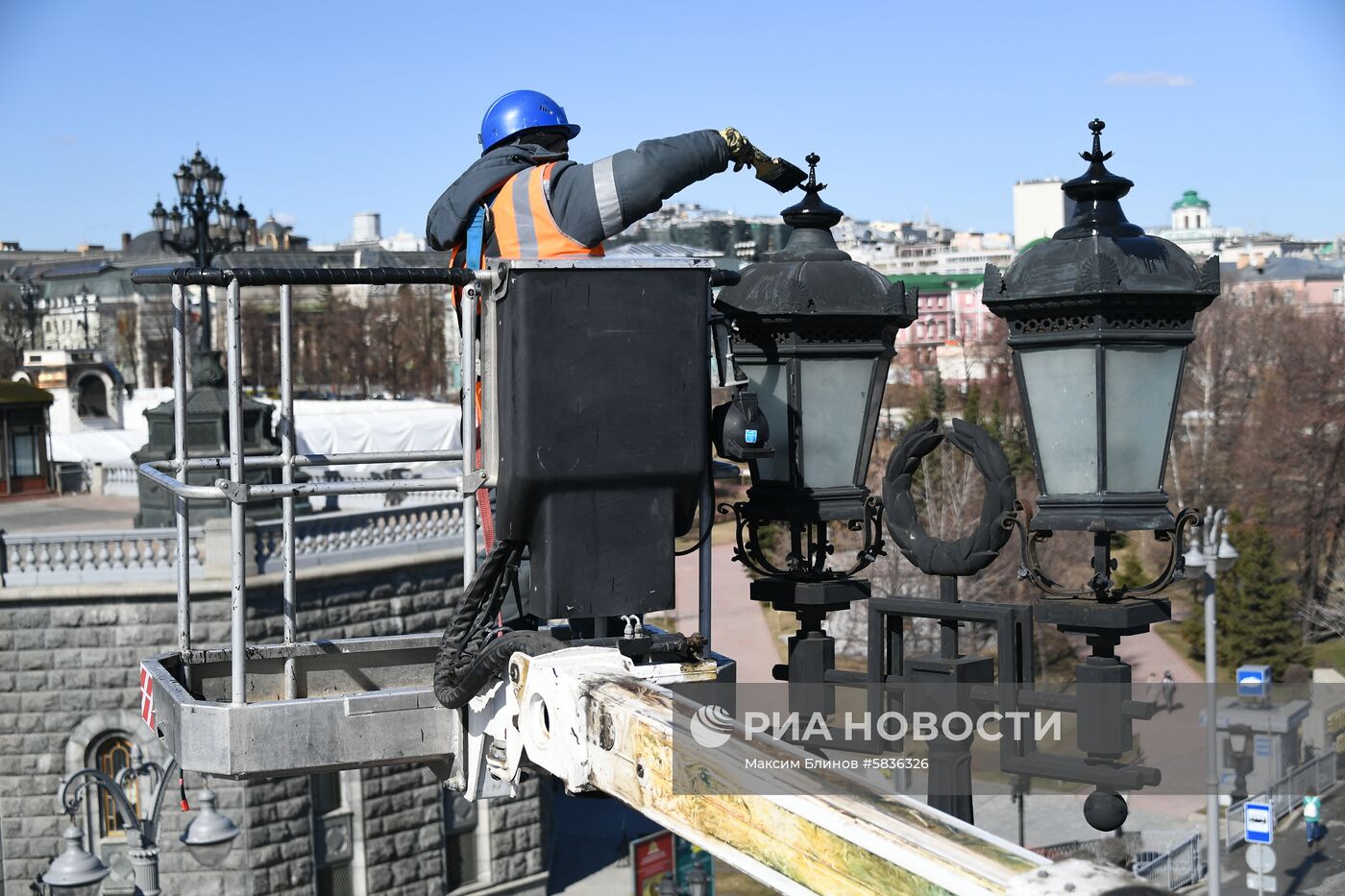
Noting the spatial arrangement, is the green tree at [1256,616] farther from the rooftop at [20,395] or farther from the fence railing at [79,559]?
the fence railing at [79,559]

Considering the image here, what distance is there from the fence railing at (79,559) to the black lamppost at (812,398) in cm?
1446

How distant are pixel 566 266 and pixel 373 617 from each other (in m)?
16.4

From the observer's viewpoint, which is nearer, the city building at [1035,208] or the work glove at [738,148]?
the work glove at [738,148]

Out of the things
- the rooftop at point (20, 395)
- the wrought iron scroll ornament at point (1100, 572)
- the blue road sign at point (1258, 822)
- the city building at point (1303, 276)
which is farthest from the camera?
the city building at point (1303, 276)

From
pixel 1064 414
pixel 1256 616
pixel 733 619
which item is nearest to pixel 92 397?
pixel 733 619

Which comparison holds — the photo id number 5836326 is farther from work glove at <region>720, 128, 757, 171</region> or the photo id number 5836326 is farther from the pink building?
the pink building

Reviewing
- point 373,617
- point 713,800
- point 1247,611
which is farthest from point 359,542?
point 1247,611

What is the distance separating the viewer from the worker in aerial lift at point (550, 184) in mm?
4496

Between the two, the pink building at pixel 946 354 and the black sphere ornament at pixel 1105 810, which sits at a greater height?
the pink building at pixel 946 354

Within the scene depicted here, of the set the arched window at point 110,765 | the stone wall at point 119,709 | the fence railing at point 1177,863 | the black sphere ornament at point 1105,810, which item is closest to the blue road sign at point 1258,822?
the fence railing at point 1177,863

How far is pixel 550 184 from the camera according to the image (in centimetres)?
463

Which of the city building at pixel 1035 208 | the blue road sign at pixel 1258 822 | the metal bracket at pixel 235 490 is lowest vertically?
the blue road sign at pixel 1258 822

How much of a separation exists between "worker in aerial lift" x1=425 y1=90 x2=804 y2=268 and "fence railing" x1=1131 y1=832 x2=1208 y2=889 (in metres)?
20.0

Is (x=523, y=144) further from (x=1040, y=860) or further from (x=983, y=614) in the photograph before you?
(x=1040, y=860)
